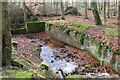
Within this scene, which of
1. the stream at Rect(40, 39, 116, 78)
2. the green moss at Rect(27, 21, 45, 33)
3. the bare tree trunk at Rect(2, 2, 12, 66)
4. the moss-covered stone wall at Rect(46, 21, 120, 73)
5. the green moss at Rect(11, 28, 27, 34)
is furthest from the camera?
the green moss at Rect(27, 21, 45, 33)

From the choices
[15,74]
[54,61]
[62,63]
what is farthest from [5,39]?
[54,61]

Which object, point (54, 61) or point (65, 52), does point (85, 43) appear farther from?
point (54, 61)

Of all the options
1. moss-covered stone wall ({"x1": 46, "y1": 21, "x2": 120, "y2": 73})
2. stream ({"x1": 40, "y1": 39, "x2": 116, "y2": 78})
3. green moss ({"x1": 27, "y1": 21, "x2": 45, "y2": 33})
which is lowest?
stream ({"x1": 40, "y1": 39, "x2": 116, "y2": 78})

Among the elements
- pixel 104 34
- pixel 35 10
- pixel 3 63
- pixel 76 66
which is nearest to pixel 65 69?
pixel 76 66

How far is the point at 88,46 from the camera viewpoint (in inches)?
632

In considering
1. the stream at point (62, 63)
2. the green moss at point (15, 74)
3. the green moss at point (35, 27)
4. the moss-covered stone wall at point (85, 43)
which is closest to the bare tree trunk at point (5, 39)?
the green moss at point (15, 74)

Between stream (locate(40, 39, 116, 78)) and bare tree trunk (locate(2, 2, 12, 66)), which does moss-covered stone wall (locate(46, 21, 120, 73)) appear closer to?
stream (locate(40, 39, 116, 78))

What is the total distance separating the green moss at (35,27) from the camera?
2409 centimetres

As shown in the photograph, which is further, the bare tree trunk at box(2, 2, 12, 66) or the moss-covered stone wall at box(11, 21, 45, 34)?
the moss-covered stone wall at box(11, 21, 45, 34)

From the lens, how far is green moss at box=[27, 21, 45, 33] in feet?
79.0

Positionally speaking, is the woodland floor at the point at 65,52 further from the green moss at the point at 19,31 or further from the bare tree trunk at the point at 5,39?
the bare tree trunk at the point at 5,39

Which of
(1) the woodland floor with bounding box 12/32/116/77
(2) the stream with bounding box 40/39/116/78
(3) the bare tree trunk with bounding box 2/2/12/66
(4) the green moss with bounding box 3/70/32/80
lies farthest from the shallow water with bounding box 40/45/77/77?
(4) the green moss with bounding box 3/70/32/80

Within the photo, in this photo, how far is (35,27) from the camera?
24.4m

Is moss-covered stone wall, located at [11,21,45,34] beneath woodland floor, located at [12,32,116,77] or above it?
above
